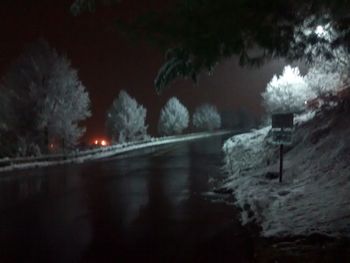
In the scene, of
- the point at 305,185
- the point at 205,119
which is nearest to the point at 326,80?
the point at 305,185

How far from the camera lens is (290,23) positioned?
25.9ft

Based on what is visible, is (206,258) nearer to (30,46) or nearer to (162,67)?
(162,67)

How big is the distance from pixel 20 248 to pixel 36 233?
1.47 metres

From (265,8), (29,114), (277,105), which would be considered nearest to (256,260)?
(265,8)

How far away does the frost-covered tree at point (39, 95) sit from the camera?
40406mm

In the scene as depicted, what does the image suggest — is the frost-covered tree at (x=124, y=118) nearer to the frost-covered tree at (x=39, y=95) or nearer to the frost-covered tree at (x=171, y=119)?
the frost-covered tree at (x=171, y=119)

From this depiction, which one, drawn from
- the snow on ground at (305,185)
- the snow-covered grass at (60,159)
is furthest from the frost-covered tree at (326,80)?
the snow-covered grass at (60,159)

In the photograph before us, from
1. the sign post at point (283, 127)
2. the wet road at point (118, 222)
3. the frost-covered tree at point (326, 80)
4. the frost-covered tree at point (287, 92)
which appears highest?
the frost-covered tree at point (287, 92)

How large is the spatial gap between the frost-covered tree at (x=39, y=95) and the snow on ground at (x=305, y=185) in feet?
63.1

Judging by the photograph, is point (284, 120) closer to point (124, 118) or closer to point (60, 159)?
point (60, 159)

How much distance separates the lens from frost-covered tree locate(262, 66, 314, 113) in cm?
5388

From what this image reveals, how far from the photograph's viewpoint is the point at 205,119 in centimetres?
11562

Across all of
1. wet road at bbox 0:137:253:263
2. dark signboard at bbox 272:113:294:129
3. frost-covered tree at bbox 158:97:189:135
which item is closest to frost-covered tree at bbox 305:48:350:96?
wet road at bbox 0:137:253:263

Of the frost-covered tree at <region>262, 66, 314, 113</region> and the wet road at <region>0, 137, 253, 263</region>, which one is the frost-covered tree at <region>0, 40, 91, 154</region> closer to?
the wet road at <region>0, 137, 253, 263</region>
